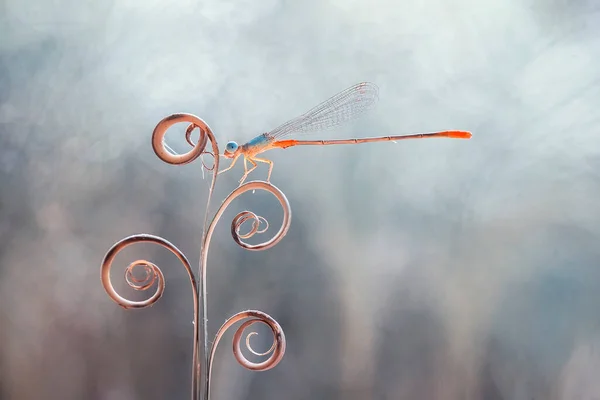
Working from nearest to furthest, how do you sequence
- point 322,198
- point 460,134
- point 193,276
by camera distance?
point 193,276, point 460,134, point 322,198

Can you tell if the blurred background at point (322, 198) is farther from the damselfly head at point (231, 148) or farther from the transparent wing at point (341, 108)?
the damselfly head at point (231, 148)

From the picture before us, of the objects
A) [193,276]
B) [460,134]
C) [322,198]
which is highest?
[460,134]

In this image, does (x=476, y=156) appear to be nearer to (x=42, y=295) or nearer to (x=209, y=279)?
(x=209, y=279)

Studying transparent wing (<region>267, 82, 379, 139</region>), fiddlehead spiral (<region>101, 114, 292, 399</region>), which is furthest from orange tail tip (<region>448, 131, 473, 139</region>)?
fiddlehead spiral (<region>101, 114, 292, 399</region>)

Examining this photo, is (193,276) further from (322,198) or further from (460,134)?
(460,134)

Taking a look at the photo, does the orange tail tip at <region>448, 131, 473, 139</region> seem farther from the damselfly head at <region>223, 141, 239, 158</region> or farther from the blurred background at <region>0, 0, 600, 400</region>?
the damselfly head at <region>223, 141, 239, 158</region>

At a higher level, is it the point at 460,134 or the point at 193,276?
the point at 460,134

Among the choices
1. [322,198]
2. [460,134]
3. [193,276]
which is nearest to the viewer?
[193,276]

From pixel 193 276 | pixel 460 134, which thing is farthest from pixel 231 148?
pixel 460 134

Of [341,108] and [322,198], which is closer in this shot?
[341,108]

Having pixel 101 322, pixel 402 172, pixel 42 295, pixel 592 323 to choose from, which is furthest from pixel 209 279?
pixel 592 323
